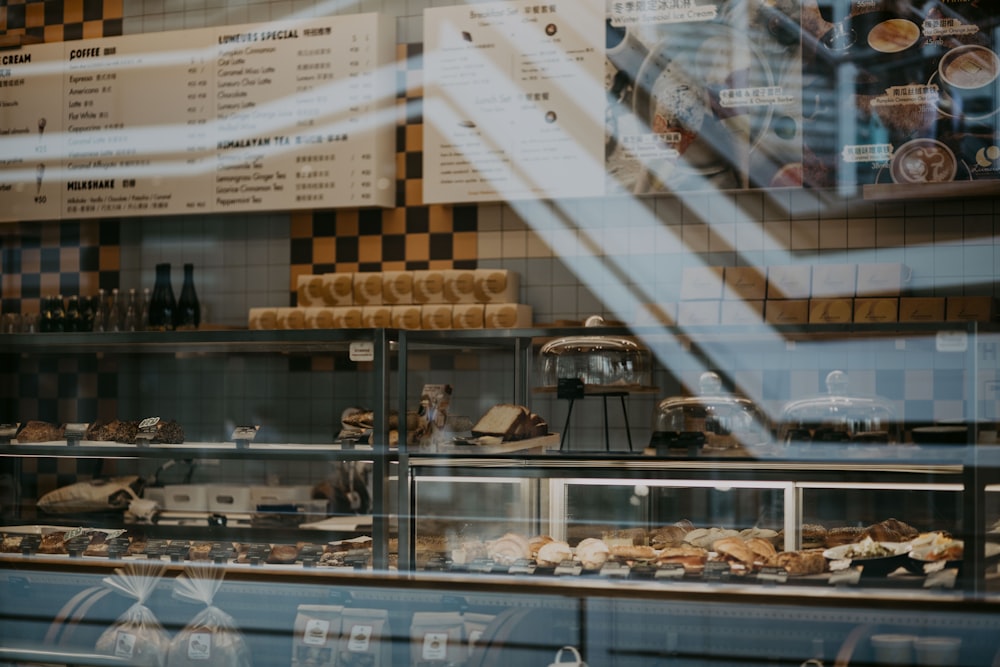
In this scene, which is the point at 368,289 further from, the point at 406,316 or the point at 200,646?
the point at 200,646

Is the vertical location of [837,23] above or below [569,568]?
above

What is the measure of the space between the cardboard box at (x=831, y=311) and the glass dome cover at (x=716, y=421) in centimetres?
85

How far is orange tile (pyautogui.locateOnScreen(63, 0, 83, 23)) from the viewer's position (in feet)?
16.2

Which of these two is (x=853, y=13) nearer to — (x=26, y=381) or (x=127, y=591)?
(x=127, y=591)

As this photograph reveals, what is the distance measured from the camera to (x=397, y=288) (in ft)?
14.0

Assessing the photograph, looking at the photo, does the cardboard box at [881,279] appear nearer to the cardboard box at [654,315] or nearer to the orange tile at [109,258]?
the cardboard box at [654,315]

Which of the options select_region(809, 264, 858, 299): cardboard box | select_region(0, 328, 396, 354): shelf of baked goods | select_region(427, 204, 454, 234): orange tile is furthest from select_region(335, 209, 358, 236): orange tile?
select_region(809, 264, 858, 299): cardboard box

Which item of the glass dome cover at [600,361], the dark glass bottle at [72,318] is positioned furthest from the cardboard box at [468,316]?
the dark glass bottle at [72,318]

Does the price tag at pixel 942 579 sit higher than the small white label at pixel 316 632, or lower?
higher

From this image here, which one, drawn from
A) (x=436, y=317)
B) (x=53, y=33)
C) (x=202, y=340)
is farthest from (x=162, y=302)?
(x=202, y=340)

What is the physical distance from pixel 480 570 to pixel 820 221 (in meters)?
2.09

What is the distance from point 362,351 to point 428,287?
5.24 feet

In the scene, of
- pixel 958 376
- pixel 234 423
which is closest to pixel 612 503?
pixel 958 376

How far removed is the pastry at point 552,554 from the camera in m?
2.64
